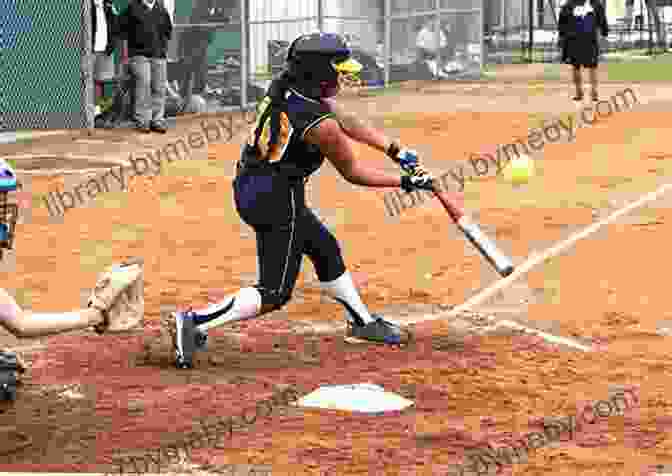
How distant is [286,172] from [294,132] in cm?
26

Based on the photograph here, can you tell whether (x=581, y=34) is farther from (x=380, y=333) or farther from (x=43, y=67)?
(x=380, y=333)

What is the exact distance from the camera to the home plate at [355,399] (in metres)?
8.41

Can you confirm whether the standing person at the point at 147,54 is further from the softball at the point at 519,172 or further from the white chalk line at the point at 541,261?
the white chalk line at the point at 541,261

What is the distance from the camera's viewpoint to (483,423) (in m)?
8.07

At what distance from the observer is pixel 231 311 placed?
9180 mm

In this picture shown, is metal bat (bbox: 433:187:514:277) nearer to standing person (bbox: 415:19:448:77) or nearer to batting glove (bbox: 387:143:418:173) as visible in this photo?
batting glove (bbox: 387:143:418:173)

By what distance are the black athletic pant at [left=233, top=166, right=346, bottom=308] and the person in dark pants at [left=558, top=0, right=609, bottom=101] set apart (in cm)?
1623

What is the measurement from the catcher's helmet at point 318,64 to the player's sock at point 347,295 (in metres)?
1.19

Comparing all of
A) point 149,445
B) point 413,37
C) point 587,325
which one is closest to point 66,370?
point 149,445

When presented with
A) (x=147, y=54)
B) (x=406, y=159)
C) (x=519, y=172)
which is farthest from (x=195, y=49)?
(x=406, y=159)

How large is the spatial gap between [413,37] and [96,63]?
10.1 meters

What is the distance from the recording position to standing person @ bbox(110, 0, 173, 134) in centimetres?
2134

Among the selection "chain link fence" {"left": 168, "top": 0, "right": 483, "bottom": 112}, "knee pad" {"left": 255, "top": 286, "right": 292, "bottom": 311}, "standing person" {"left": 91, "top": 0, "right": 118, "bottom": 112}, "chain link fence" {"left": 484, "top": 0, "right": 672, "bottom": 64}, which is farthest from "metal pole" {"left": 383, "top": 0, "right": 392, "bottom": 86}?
"knee pad" {"left": 255, "top": 286, "right": 292, "bottom": 311}

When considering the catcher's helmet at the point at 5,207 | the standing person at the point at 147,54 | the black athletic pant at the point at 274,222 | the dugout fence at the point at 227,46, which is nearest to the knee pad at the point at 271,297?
the black athletic pant at the point at 274,222
